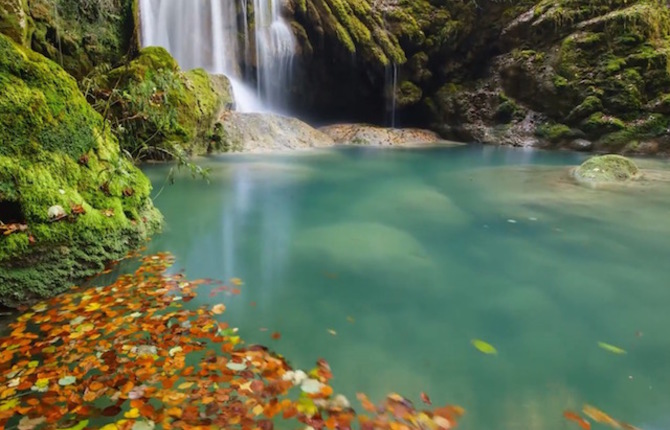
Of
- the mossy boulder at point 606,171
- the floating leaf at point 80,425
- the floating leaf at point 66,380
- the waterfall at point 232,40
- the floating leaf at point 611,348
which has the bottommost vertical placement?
the floating leaf at point 611,348

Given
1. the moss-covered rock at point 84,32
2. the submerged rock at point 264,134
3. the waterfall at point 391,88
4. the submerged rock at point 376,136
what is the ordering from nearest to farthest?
the moss-covered rock at point 84,32
the submerged rock at point 264,134
the submerged rock at point 376,136
the waterfall at point 391,88

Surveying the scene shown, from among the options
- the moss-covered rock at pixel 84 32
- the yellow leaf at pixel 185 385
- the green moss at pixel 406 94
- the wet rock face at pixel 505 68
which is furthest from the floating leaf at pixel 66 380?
the green moss at pixel 406 94

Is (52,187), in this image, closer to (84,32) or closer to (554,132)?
(84,32)

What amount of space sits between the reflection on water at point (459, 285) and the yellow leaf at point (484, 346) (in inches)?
2.1

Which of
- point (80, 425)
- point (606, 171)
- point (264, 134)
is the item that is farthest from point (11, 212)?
point (264, 134)

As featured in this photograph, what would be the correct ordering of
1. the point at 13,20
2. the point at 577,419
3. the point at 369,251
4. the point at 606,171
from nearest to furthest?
1. the point at 577,419
2. the point at 369,251
3. the point at 13,20
4. the point at 606,171

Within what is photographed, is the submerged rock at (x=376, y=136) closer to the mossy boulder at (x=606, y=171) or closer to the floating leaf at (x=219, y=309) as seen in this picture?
the mossy boulder at (x=606, y=171)

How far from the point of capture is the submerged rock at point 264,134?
43.6 ft

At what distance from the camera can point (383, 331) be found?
2986 millimetres

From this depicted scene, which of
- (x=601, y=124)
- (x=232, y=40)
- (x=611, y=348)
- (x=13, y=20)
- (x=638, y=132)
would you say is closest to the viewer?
(x=611, y=348)

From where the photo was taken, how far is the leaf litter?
2000 mm

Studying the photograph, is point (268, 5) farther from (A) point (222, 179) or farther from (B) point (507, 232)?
(B) point (507, 232)

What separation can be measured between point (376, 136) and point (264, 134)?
5791mm

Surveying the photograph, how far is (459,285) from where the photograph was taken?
380cm
